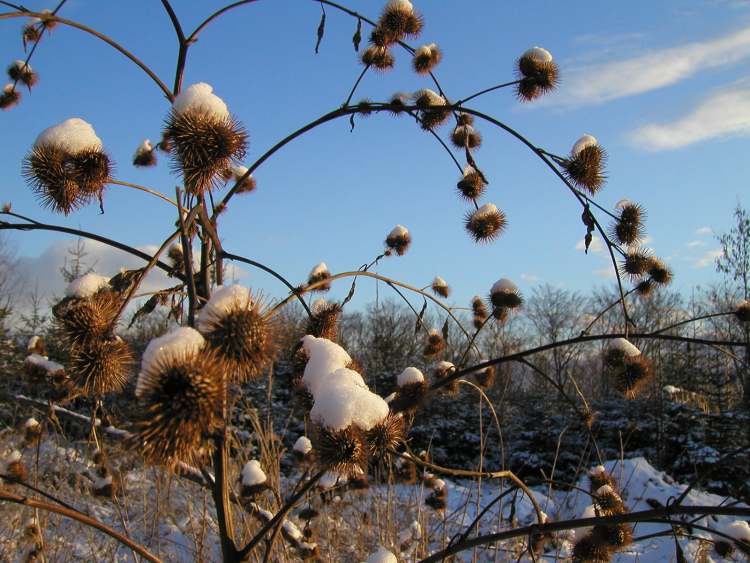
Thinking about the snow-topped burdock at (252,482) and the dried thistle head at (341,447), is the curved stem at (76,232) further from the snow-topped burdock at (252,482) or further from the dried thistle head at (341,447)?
the snow-topped burdock at (252,482)

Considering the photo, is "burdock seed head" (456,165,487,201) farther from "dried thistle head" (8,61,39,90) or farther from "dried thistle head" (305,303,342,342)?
"dried thistle head" (8,61,39,90)

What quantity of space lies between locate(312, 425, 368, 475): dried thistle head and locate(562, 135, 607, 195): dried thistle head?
41.0 inches

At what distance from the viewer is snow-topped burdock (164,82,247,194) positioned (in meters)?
1.03

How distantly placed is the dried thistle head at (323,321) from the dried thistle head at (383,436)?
35cm

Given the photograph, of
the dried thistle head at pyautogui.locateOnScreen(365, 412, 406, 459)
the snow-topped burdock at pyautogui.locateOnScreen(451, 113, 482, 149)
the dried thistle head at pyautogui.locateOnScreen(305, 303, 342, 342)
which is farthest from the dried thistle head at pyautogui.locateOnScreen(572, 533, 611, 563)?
the snow-topped burdock at pyautogui.locateOnScreen(451, 113, 482, 149)

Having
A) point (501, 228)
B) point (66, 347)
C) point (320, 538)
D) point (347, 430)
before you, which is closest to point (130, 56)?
point (66, 347)

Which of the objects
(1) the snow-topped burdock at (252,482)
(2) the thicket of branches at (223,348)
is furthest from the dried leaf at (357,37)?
(1) the snow-topped burdock at (252,482)

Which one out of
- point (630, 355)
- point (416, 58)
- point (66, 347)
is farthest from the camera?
point (416, 58)

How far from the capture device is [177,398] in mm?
800

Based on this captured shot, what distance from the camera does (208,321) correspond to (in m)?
0.89

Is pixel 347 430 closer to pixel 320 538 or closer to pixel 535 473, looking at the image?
pixel 320 538

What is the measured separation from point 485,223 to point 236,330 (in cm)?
131

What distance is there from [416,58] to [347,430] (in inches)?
60.5

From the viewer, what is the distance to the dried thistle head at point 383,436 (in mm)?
1004
